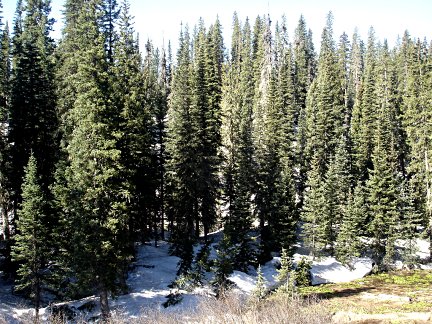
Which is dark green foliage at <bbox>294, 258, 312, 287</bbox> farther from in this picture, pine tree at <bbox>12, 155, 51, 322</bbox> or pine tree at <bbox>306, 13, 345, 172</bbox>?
pine tree at <bbox>12, 155, 51, 322</bbox>

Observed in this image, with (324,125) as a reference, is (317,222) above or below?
below

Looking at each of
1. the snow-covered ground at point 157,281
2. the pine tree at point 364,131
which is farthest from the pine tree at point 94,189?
the pine tree at point 364,131

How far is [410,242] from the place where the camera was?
42.4 meters

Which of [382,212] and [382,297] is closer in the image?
[382,297]

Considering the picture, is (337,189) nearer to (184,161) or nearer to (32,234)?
(184,161)

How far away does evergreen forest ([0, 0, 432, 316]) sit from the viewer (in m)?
25.1

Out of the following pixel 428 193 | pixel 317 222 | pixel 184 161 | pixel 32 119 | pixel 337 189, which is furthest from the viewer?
pixel 337 189

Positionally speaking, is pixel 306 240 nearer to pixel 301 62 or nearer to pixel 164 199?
pixel 164 199

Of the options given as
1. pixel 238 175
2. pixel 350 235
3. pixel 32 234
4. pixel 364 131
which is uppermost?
pixel 364 131

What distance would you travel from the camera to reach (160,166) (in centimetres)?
4466

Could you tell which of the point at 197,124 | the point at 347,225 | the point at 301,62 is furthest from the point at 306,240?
the point at 301,62

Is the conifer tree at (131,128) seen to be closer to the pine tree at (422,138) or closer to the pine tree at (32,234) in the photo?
the pine tree at (32,234)

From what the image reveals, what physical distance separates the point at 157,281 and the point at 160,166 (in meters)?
15.3

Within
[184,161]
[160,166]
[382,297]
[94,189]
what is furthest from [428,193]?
[94,189]
